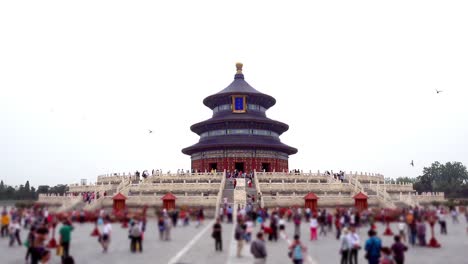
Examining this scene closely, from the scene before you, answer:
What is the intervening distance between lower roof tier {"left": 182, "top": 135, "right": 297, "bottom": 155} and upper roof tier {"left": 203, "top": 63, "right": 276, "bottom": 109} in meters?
6.99

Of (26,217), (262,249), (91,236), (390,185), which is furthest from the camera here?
(390,185)

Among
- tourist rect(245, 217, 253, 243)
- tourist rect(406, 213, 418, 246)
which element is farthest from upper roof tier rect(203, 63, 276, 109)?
tourist rect(406, 213, 418, 246)

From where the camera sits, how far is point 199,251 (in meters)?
18.5

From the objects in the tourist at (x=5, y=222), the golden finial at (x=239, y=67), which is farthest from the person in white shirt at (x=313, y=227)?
the golden finial at (x=239, y=67)

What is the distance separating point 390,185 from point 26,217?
1397 inches

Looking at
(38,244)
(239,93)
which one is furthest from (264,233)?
(239,93)

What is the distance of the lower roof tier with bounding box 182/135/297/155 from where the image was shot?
6212cm

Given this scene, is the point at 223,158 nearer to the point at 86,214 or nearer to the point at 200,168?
the point at 200,168

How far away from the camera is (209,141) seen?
2562 inches

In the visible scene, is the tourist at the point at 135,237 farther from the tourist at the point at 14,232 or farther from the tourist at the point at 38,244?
the tourist at the point at 14,232

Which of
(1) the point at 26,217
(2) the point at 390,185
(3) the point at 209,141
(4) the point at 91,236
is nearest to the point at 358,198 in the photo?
(2) the point at 390,185

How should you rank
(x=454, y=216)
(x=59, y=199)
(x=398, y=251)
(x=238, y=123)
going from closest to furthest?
(x=398, y=251) → (x=454, y=216) → (x=59, y=199) → (x=238, y=123)

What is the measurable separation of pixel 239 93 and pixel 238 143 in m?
9.45

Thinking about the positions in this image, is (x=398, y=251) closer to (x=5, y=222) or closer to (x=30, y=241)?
(x=30, y=241)
